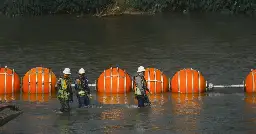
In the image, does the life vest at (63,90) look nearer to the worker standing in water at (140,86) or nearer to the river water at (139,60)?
the river water at (139,60)

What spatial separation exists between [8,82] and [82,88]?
5.42m

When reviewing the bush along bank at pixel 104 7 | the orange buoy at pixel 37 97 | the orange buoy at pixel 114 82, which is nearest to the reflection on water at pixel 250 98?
the orange buoy at pixel 114 82

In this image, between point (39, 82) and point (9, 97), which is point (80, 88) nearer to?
point (39, 82)

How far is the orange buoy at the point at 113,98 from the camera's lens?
26.6 metres

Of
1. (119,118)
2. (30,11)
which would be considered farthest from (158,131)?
(30,11)

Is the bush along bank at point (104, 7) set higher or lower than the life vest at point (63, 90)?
higher

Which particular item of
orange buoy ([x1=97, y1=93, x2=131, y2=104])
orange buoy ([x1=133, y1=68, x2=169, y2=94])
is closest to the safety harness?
orange buoy ([x1=97, y1=93, x2=131, y2=104])

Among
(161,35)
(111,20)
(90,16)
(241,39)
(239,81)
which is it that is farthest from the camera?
(90,16)

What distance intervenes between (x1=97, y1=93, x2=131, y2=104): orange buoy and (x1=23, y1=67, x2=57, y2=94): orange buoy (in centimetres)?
240

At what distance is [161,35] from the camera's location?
186 ft

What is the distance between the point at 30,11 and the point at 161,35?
3439cm

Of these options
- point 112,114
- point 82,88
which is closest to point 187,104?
point 112,114

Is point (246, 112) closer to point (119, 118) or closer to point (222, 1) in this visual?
point (119, 118)

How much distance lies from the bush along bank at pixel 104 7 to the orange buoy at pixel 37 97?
179 ft
